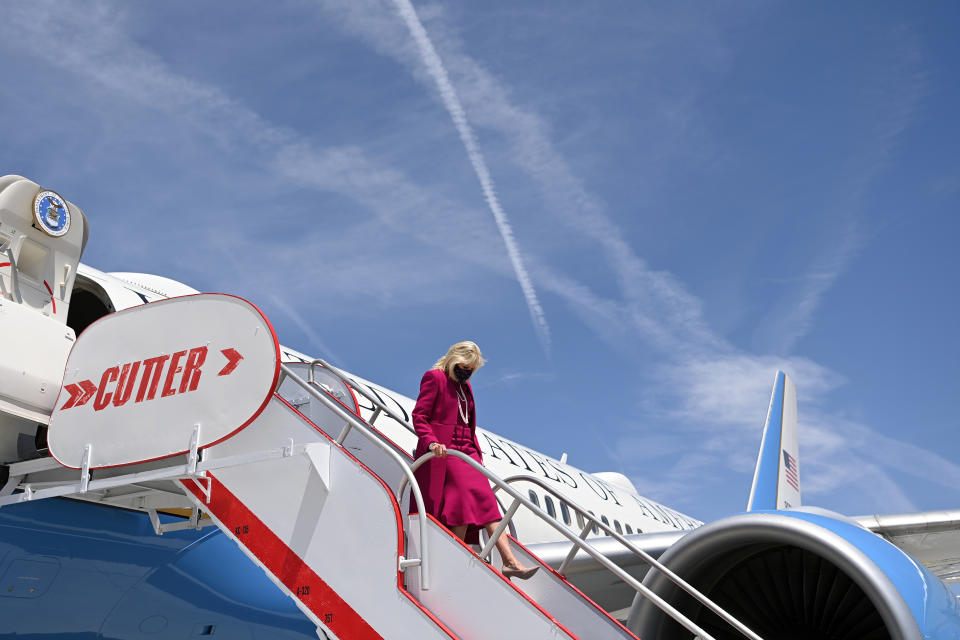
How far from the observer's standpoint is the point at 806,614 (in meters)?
4.63

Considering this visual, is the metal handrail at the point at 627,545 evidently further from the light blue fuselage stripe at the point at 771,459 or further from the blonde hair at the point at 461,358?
the light blue fuselage stripe at the point at 771,459

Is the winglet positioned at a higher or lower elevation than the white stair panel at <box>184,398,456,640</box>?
higher

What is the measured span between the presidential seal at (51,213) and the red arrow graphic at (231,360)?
173 cm

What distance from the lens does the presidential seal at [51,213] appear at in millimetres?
4473

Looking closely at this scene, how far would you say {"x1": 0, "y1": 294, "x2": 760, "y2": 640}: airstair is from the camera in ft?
10.2

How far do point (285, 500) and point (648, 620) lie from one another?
226cm

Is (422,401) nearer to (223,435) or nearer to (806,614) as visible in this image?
(223,435)

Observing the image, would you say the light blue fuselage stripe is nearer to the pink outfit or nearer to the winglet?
the winglet

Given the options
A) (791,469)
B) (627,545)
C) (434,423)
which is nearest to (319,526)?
(434,423)

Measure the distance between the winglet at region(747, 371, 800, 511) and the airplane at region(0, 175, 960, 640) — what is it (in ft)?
27.9

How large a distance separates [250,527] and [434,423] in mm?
923

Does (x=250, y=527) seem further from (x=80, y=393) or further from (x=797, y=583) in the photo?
(x=797, y=583)

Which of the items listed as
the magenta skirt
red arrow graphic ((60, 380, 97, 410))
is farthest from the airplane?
the magenta skirt

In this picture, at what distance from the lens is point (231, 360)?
351 cm
